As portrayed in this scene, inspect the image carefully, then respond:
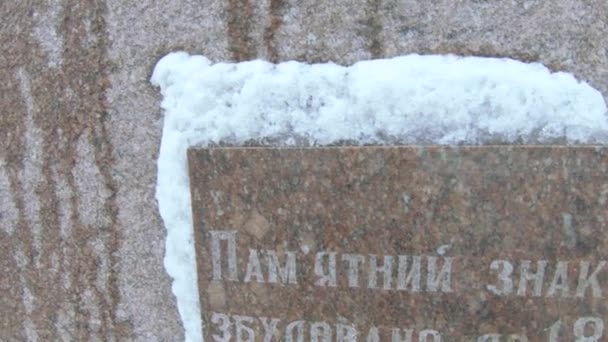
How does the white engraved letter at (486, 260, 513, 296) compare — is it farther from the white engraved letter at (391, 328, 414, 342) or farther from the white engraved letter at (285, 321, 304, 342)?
the white engraved letter at (285, 321, 304, 342)

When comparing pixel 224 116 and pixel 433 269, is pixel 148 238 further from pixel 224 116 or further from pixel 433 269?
pixel 433 269

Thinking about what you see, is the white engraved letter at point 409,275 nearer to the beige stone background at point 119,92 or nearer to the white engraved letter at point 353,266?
the white engraved letter at point 353,266

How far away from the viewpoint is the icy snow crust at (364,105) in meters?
0.99

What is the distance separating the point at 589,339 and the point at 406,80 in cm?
55

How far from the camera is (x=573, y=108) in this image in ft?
3.25

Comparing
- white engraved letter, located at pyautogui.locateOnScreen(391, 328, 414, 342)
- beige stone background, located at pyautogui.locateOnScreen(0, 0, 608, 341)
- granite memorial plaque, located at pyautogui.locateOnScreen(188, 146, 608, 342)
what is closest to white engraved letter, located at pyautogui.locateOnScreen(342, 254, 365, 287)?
granite memorial plaque, located at pyautogui.locateOnScreen(188, 146, 608, 342)

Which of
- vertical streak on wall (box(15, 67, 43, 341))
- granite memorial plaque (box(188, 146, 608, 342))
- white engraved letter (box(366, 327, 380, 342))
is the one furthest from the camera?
vertical streak on wall (box(15, 67, 43, 341))

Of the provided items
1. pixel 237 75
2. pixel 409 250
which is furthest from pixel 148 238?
pixel 409 250

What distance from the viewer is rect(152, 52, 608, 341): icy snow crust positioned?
39.1 inches

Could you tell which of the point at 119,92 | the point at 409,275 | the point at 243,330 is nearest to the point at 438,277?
the point at 409,275

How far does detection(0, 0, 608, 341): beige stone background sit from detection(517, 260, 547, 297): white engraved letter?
0.31 metres

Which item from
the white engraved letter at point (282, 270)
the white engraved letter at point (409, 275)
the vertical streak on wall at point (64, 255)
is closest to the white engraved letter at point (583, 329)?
the white engraved letter at point (409, 275)

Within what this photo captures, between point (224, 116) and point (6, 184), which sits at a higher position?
point (224, 116)

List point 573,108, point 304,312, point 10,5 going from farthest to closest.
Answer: point 10,5 → point 304,312 → point 573,108
